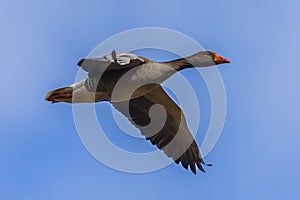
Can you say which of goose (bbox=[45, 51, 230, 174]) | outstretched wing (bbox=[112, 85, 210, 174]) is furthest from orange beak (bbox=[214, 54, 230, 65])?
outstretched wing (bbox=[112, 85, 210, 174])

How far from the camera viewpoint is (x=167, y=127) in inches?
581

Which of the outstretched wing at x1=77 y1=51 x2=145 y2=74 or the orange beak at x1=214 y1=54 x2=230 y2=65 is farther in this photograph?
the orange beak at x1=214 y1=54 x2=230 y2=65

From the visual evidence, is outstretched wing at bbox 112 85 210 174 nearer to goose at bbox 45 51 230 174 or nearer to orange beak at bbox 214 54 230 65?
goose at bbox 45 51 230 174

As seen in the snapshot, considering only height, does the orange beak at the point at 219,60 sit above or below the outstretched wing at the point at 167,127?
above

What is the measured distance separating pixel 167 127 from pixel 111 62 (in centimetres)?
331

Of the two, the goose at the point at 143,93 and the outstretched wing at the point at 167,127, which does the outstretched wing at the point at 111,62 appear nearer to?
the goose at the point at 143,93

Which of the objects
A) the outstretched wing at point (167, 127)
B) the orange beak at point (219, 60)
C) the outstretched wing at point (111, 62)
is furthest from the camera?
the outstretched wing at point (167, 127)

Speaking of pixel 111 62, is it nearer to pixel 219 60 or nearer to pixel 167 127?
pixel 219 60

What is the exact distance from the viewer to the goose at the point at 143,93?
12188 millimetres

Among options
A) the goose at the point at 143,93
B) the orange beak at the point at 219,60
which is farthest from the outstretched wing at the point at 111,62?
the orange beak at the point at 219,60

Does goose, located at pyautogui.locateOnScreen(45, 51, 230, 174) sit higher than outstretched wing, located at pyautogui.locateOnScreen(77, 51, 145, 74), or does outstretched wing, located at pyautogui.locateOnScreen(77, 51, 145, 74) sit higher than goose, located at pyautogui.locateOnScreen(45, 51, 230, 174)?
outstretched wing, located at pyautogui.locateOnScreen(77, 51, 145, 74)

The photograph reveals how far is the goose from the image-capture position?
40.0 ft

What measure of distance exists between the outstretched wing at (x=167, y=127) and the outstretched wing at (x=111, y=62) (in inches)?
85.9

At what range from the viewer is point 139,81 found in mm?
12336
